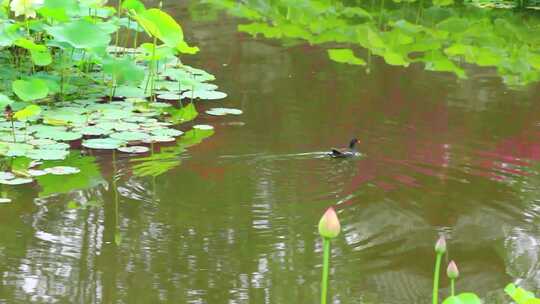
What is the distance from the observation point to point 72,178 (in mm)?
3811

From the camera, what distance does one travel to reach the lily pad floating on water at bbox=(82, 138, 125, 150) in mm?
4091

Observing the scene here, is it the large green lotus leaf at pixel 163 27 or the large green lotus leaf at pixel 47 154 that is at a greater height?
the large green lotus leaf at pixel 163 27

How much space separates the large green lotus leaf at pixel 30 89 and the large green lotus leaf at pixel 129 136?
1.28ft

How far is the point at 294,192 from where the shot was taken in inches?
147

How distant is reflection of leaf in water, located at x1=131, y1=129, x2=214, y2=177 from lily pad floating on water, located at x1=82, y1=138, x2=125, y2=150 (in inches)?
5.5

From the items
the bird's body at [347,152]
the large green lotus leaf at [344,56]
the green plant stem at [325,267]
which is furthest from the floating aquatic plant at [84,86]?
the green plant stem at [325,267]

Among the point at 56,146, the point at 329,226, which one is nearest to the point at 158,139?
the point at 56,146

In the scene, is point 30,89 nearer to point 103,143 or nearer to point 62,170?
point 103,143

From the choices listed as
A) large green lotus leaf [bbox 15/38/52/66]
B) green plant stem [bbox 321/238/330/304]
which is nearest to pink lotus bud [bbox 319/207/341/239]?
green plant stem [bbox 321/238/330/304]

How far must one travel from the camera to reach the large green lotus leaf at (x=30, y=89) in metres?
4.29

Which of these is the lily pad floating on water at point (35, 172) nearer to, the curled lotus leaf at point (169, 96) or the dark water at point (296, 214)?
the dark water at point (296, 214)

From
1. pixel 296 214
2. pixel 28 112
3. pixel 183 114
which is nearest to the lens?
pixel 296 214

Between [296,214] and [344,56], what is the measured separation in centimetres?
312

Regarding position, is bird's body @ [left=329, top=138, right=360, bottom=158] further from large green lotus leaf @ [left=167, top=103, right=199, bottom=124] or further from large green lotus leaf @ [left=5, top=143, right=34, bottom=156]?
large green lotus leaf @ [left=5, top=143, right=34, bottom=156]
